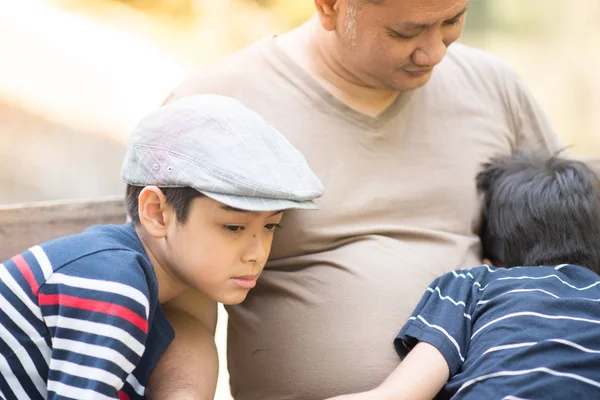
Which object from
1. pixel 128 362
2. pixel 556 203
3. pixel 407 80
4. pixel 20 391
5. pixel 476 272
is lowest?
pixel 20 391

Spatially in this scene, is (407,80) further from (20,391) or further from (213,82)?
(20,391)

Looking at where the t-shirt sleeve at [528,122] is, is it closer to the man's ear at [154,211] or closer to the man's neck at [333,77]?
the man's neck at [333,77]

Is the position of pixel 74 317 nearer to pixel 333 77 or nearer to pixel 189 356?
pixel 189 356

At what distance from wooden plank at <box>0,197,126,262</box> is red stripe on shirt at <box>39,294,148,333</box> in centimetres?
73

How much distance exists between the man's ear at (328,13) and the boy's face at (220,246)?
562 millimetres

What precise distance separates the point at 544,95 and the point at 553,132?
2383 millimetres

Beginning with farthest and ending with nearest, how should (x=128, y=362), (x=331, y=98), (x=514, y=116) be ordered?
(x=514, y=116) → (x=331, y=98) → (x=128, y=362)

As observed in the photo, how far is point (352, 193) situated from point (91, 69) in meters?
2.00

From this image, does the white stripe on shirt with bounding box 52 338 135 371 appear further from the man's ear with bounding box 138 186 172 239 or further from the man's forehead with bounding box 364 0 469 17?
the man's forehead with bounding box 364 0 469 17

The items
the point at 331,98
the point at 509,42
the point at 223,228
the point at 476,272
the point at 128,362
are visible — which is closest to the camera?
the point at 128,362

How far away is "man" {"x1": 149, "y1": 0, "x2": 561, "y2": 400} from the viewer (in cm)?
199

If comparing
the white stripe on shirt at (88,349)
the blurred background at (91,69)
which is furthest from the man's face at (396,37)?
the blurred background at (91,69)

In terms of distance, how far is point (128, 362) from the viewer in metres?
1.64

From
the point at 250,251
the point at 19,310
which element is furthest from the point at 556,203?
the point at 19,310
